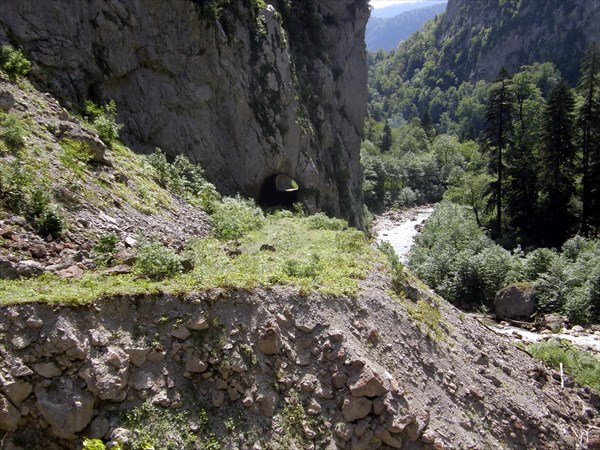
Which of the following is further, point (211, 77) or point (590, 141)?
point (590, 141)

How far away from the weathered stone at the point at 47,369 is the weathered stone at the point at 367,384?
13.2 feet

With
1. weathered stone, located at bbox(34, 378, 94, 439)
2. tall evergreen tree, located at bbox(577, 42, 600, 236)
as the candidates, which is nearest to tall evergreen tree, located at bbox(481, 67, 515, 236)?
tall evergreen tree, located at bbox(577, 42, 600, 236)

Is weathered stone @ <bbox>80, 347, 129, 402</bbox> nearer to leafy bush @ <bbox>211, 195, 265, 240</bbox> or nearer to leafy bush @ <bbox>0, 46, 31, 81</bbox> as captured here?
leafy bush @ <bbox>211, 195, 265, 240</bbox>

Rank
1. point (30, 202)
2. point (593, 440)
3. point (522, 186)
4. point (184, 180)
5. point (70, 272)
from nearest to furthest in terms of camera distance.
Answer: point (70, 272)
point (30, 202)
point (593, 440)
point (184, 180)
point (522, 186)

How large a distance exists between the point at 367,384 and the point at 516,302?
Answer: 1431 cm

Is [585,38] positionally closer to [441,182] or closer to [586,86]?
[441,182]

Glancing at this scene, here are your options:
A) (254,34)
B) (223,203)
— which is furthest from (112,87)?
(254,34)

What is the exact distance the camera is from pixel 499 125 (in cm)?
3834

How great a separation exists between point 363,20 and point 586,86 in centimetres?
1526

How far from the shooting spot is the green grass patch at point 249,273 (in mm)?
7086

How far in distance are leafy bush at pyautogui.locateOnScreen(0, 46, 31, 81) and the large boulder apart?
709 inches

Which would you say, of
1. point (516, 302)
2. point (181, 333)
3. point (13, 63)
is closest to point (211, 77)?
point (13, 63)

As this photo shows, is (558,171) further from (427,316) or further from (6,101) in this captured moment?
(6,101)

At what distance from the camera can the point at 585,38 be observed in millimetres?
107812
